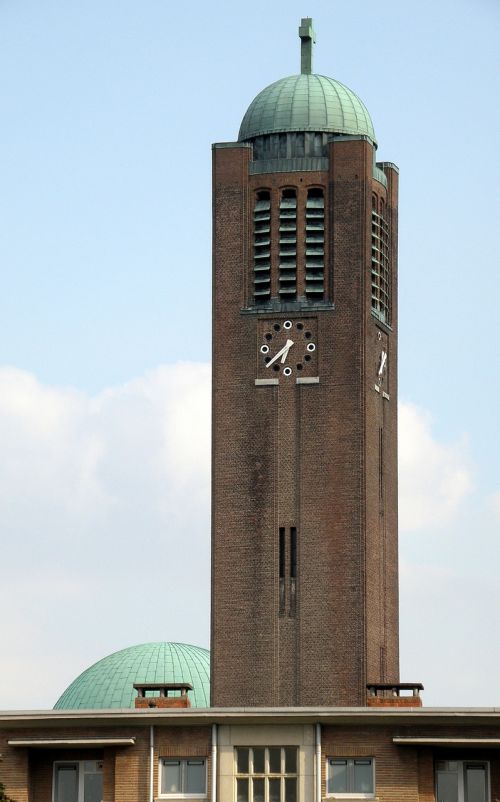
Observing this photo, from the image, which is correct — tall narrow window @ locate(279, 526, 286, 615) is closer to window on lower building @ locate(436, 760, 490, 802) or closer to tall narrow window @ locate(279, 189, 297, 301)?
tall narrow window @ locate(279, 189, 297, 301)

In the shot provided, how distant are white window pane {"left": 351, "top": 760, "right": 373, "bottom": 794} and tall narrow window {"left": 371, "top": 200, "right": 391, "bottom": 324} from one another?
2477 centimetres

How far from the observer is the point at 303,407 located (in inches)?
3743

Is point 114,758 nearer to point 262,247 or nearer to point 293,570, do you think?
point 293,570

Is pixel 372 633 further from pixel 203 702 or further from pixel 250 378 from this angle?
pixel 203 702

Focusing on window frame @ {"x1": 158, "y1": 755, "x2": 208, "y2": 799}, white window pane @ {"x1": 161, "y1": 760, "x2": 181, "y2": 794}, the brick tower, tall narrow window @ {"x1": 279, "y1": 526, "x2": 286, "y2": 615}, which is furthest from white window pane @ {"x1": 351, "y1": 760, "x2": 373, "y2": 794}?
tall narrow window @ {"x1": 279, "y1": 526, "x2": 286, "y2": 615}

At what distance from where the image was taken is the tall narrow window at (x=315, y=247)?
317 feet

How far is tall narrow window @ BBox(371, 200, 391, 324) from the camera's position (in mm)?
97938

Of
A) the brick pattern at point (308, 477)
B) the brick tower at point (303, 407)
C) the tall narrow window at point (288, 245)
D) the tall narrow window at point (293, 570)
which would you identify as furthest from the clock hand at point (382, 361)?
the tall narrow window at point (293, 570)

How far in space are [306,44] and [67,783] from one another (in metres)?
34.4

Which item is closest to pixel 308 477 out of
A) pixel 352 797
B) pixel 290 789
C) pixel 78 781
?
pixel 290 789

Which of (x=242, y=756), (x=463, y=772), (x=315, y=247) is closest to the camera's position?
(x=463, y=772)

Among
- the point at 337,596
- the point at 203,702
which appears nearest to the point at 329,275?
the point at 337,596

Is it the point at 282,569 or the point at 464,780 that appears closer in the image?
the point at 464,780

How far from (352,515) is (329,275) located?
8.52m
